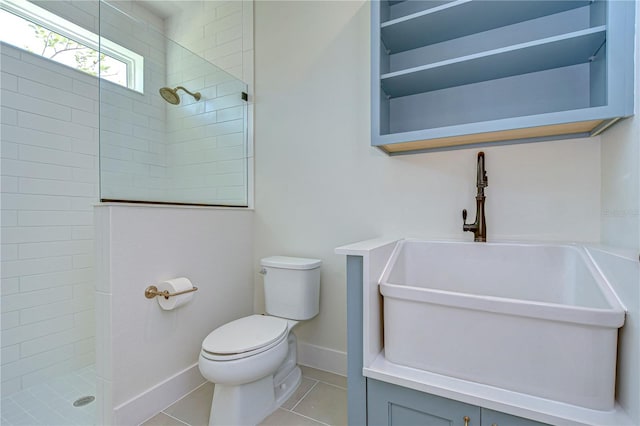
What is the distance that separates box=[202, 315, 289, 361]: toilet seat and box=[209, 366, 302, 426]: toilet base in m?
0.19

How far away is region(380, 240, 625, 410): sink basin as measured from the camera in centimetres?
86

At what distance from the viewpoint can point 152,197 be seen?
163cm

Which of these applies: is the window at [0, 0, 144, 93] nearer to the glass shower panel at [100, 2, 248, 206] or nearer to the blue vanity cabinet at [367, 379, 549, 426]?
the glass shower panel at [100, 2, 248, 206]

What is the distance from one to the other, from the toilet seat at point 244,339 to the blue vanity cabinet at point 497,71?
108 cm

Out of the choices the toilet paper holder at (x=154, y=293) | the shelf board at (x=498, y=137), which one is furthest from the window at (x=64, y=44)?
the shelf board at (x=498, y=137)

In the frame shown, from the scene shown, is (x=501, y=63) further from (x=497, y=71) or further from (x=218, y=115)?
(x=218, y=115)

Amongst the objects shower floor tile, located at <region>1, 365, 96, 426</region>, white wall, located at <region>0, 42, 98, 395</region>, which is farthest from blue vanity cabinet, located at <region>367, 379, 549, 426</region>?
white wall, located at <region>0, 42, 98, 395</region>

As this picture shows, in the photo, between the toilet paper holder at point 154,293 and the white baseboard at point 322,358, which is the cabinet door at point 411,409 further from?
the toilet paper holder at point 154,293

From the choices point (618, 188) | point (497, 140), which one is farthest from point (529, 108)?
point (618, 188)

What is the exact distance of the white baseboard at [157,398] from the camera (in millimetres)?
1389

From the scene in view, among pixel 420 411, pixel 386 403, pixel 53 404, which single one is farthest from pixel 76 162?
pixel 420 411

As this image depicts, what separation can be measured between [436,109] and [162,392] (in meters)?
2.08

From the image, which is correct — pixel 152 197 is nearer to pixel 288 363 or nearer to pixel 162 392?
pixel 162 392

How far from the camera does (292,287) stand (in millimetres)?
1797
